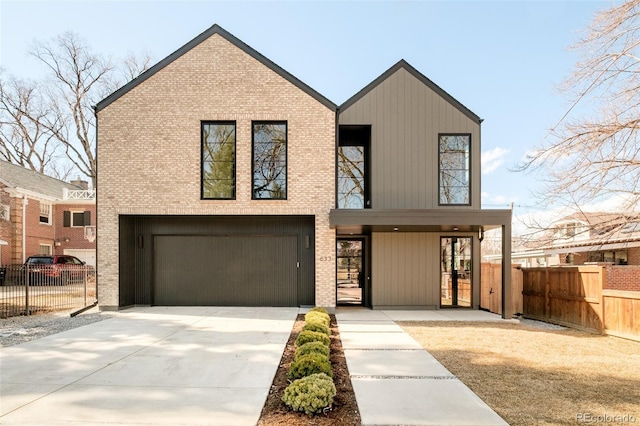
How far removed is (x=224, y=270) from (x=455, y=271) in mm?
7547

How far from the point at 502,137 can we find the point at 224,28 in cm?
1027

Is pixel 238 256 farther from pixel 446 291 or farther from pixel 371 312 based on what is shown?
pixel 446 291

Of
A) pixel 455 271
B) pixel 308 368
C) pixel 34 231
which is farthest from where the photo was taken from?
pixel 34 231

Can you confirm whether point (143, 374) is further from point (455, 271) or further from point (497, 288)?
point (497, 288)

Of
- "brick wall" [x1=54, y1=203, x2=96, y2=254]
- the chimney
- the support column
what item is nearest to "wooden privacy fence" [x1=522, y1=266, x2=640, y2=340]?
the support column

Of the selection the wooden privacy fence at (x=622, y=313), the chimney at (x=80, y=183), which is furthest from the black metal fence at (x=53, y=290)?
the chimney at (x=80, y=183)

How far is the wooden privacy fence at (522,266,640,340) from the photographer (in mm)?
8945

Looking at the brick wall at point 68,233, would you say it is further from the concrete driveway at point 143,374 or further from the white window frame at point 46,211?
the concrete driveway at point 143,374

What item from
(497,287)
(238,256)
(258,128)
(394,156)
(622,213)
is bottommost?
(497,287)

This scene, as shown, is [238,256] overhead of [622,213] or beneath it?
beneath

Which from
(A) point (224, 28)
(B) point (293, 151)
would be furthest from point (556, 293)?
(A) point (224, 28)

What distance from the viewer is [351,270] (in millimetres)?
13930

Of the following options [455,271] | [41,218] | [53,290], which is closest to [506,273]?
[455,271]

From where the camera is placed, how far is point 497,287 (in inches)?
491
